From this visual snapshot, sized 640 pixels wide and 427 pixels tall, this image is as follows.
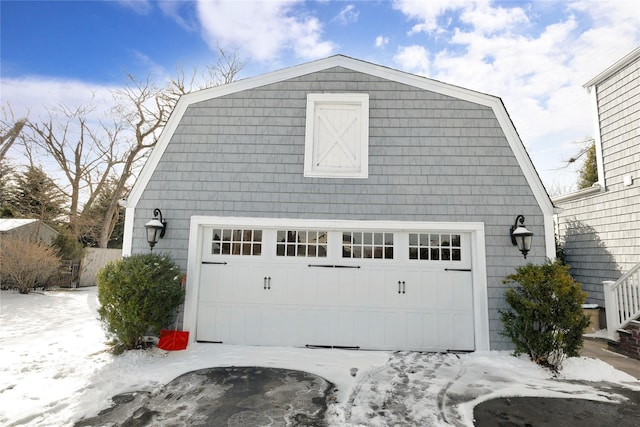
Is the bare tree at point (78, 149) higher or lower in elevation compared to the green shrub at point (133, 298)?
higher

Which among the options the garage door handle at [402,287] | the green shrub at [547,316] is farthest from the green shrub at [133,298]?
the green shrub at [547,316]

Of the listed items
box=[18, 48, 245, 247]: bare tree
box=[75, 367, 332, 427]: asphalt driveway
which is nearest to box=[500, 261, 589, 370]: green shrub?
box=[75, 367, 332, 427]: asphalt driveway

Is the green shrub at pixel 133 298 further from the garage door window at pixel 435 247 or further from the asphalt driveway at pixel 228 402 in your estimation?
the garage door window at pixel 435 247

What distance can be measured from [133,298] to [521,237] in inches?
221

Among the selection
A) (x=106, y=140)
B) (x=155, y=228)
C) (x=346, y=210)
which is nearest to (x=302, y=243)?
(x=346, y=210)

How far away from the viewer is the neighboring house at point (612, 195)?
21.0ft

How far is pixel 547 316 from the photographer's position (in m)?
4.18

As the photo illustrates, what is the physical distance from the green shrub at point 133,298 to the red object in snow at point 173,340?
191mm

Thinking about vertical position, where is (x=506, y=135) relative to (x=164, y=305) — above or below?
above

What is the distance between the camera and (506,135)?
5238 millimetres

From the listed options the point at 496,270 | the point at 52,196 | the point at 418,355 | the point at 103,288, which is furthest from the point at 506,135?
the point at 52,196

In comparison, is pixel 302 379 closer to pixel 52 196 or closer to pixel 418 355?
pixel 418 355

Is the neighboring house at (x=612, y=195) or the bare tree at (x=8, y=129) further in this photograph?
the bare tree at (x=8, y=129)

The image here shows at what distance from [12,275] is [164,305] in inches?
326
